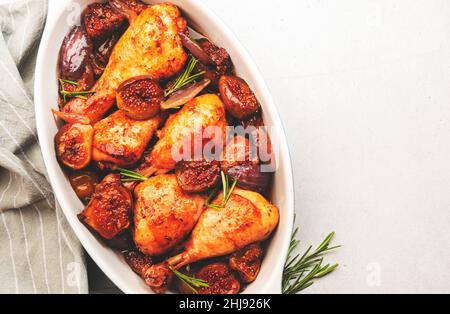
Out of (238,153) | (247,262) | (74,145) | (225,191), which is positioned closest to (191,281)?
(247,262)

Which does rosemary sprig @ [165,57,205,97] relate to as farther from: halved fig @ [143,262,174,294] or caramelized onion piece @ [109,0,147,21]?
halved fig @ [143,262,174,294]

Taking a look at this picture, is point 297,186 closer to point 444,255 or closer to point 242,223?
point 242,223

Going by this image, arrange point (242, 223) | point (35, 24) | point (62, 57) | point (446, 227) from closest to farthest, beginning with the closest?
point (242, 223), point (62, 57), point (35, 24), point (446, 227)

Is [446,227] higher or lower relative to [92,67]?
lower

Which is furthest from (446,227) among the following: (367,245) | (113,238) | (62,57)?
(62,57)

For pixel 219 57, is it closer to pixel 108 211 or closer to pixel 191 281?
pixel 108 211

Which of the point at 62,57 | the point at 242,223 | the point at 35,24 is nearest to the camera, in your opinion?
the point at 242,223

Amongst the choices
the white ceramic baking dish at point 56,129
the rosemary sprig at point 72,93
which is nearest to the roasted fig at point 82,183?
the white ceramic baking dish at point 56,129

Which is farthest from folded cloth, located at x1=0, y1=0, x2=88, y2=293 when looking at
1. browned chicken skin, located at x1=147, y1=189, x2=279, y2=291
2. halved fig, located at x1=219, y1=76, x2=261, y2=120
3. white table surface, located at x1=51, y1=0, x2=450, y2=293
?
white table surface, located at x1=51, y1=0, x2=450, y2=293
